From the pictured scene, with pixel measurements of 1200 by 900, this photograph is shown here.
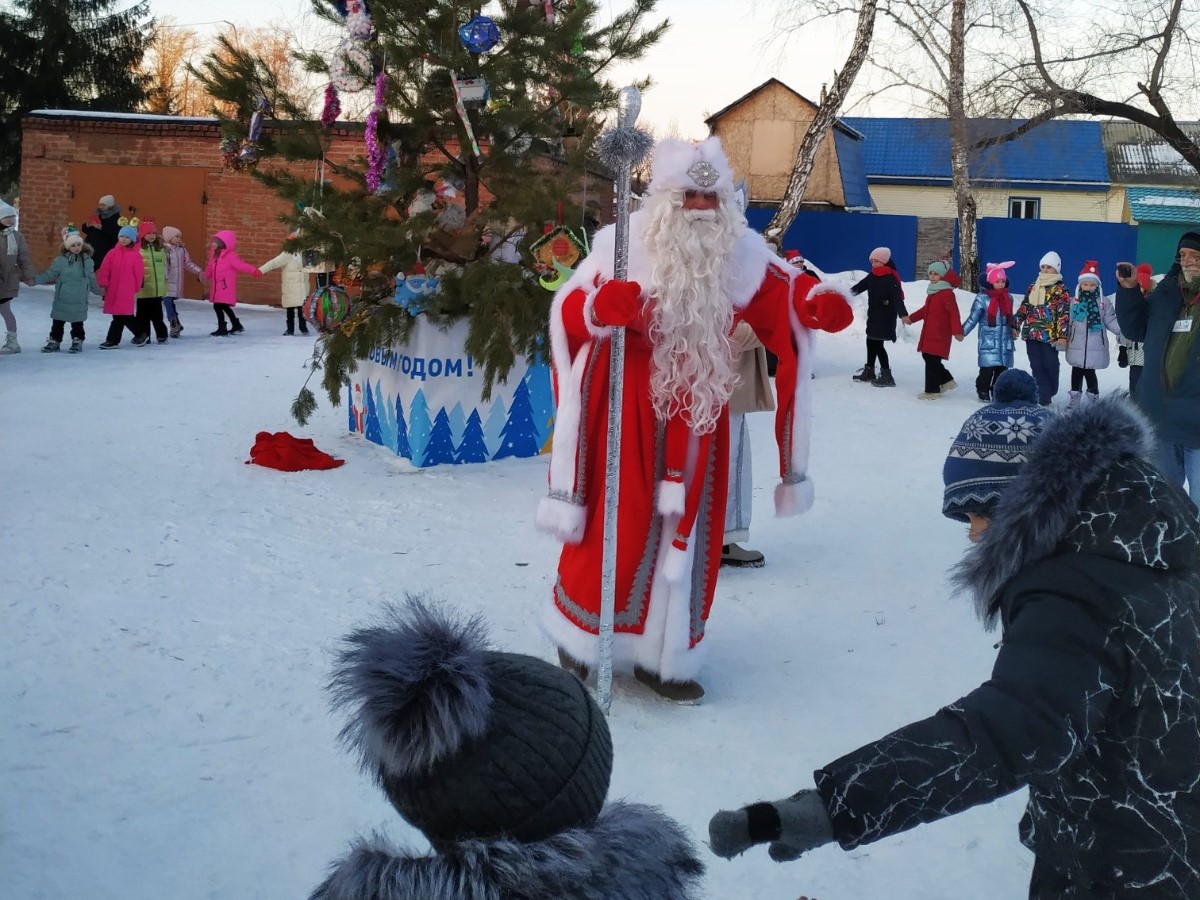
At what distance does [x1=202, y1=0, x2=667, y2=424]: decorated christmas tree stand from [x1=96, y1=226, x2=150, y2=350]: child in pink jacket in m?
5.77

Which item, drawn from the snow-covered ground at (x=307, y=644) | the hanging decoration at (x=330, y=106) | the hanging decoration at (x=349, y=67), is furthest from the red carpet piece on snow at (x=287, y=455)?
the hanging decoration at (x=349, y=67)

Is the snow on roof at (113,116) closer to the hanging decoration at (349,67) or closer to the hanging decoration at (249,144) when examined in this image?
the hanging decoration at (249,144)

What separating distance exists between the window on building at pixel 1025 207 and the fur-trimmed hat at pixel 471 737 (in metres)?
37.6

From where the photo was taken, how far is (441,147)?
821cm

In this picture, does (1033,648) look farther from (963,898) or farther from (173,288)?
(173,288)

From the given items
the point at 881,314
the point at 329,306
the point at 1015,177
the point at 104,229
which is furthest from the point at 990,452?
the point at 1015,177

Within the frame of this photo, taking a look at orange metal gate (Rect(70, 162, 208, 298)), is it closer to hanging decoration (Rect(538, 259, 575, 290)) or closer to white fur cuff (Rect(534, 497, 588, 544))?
hanging decoration (Rect(538, 259, 575, 290))

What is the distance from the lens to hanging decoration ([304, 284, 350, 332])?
26.4 feet

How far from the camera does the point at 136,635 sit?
15.4ft

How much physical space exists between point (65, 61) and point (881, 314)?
20047 mm

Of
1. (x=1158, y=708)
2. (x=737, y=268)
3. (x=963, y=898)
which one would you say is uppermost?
(x=737, y=268)

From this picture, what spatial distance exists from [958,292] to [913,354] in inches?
208

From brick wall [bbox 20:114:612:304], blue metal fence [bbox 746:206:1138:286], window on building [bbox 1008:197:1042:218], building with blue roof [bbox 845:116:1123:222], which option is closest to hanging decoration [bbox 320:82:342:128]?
brick wall [bbox 20:114:612:304]

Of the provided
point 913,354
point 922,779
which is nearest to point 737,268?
point 922,779
